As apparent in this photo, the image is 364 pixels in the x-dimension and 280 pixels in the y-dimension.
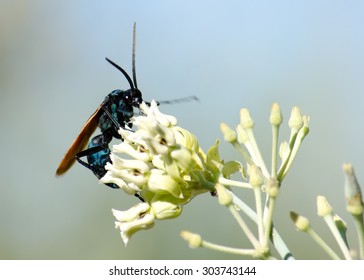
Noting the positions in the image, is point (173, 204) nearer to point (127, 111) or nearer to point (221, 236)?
point (127, 111)

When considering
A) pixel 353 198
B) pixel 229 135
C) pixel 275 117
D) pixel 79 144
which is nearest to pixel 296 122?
pixel 275 117

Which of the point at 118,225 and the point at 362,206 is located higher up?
the point at 362,206

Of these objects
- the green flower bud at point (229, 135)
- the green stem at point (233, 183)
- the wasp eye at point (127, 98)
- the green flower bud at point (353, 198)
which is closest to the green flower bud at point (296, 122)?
the green flower bud at point (229, 135)

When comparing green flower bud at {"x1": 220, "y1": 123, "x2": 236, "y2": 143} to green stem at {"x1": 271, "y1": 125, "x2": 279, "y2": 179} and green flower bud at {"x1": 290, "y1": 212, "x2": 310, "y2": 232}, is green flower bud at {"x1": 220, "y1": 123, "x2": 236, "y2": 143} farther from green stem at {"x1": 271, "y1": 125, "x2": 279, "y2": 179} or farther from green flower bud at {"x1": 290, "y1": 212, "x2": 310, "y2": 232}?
green flower bud at {"x1": 290, "y1": 212, "x2": 310, "y2": 232}

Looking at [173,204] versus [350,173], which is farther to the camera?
[173,204]

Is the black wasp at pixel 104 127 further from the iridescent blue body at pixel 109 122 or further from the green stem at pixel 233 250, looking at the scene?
the green stem at pixel 233 250
